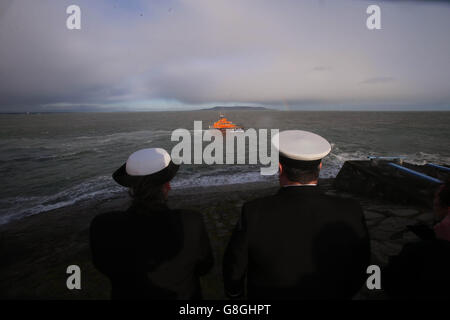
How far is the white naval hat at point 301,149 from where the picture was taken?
1.56 meters

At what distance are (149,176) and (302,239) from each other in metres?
1.31

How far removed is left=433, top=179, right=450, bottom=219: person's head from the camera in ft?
4.90

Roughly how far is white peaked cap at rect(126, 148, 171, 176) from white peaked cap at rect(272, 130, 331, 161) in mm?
1018

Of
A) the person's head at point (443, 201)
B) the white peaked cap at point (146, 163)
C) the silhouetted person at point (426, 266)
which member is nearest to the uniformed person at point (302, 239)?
the silhouetted person at point (426, 266)

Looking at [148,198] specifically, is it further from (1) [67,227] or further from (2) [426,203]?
(1) [67,227]

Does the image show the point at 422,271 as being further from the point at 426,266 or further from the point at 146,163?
the point at 146,163

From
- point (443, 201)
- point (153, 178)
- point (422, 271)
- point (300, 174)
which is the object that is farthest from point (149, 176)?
point (443, 201)

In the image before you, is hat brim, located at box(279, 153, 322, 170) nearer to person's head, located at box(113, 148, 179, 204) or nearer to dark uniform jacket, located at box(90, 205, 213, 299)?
dark uniform jacket, located at box(90, 205, 213, 299)

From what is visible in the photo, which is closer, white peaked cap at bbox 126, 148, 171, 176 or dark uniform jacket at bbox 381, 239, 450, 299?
dark uniform jacket at bbox 381, 239, 450, 299

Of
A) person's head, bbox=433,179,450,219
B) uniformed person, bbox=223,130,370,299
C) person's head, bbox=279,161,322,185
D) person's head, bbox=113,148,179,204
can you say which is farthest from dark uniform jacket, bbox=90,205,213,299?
person's head, bbox=433,179,450,219

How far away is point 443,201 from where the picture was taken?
1527mm
